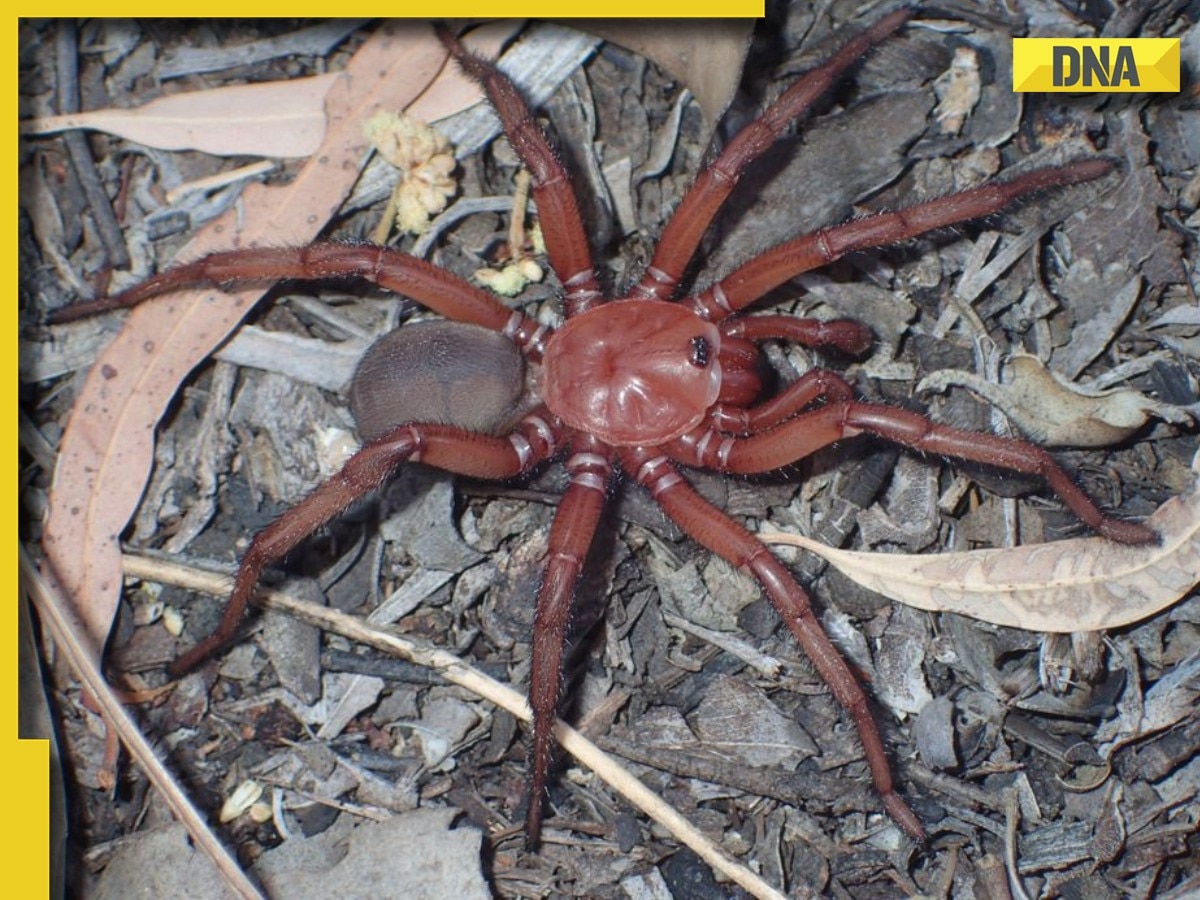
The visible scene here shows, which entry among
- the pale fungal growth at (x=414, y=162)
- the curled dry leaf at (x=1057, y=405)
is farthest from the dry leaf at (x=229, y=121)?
the curled dry leaf at (x=1057, y=405)

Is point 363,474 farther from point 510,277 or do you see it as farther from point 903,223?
point 903,223

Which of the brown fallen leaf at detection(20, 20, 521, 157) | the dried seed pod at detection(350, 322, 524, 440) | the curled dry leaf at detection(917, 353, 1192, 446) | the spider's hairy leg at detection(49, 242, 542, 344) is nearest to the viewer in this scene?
the curled dry leaf at detection(917, 353, 1192, 446)

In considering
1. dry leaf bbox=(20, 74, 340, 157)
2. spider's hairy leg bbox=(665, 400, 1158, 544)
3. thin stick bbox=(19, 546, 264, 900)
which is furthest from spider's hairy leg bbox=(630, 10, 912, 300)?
thin stick bbox=(19, 546, 264, 900)

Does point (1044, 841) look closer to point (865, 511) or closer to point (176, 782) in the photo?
point (865, 511)

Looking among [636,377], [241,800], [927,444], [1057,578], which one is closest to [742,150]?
[636,377]

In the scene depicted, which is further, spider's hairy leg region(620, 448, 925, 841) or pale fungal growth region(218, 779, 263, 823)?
pale fungal growth region(218, 779, 263, 823)

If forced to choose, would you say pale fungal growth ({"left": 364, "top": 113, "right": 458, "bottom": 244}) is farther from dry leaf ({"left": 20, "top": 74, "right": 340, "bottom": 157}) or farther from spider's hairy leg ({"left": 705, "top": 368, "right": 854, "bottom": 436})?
spider's hairy leg ({"left": 705, "top": 368, "right": 854, "bottom": 436})

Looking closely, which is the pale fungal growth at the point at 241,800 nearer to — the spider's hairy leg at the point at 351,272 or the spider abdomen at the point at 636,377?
the spider abdomen at the point at 636,377
